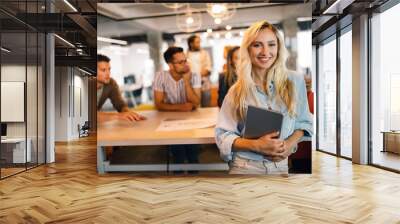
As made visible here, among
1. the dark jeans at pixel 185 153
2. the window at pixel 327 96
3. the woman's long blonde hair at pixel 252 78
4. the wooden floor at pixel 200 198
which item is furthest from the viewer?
the window at pixel 327 96

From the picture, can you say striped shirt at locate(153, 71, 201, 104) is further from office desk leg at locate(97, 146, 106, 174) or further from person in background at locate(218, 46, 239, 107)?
office desk leg at locate(97, 146, 106, 174)

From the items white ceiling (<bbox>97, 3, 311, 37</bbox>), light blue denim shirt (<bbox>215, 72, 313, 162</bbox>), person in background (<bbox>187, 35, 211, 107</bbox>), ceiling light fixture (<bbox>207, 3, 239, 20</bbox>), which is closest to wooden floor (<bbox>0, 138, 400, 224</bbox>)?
light blue denim shirt (<bbox>215, 72, 313, 162</bbox>)

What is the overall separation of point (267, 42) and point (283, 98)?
92 cm

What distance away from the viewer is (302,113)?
638 cm

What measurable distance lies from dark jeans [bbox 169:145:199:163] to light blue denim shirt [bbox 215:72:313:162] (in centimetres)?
42

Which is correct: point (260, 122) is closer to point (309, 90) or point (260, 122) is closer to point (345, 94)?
point (309, 90)

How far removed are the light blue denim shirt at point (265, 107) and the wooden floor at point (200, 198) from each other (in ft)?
1.70

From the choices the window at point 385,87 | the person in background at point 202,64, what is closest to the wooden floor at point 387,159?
the window at point 385,87

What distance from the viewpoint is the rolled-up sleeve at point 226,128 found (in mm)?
6277

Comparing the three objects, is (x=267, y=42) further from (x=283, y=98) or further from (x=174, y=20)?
(x=174, y=20)

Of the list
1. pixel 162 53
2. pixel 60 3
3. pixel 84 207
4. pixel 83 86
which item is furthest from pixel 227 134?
pixel 83 86

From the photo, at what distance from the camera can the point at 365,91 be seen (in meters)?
7.88

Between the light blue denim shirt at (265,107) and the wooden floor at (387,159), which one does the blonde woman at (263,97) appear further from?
the wooden floor at (387,159)

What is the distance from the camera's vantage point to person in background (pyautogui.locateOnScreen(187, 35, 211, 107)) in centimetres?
634
